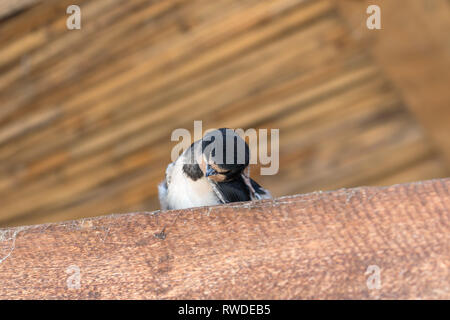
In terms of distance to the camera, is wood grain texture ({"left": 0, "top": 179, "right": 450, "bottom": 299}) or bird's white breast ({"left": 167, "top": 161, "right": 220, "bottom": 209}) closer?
wood grain texture ({"left": 0, "top": 179, "right": 450, "bottom": 299})

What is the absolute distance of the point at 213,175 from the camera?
1295 millimetres

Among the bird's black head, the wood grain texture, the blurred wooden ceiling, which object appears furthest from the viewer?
the blurred wooden ceiling

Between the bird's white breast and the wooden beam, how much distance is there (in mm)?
536

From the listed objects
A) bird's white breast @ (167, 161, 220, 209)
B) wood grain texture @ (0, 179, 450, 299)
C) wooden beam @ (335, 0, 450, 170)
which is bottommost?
wood grain texture @ (0, 179, 450, 299)

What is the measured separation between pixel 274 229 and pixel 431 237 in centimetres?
17

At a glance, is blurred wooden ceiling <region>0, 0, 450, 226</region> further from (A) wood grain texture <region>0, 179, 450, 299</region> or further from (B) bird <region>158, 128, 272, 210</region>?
(A) wood grain texture <region>0, 179, 450, 299</region>

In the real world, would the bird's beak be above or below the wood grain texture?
above

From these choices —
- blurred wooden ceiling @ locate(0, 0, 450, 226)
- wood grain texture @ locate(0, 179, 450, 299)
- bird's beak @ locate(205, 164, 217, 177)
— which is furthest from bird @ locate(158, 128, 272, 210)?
wood grain texture @ locate(0, 179, 450, 299)

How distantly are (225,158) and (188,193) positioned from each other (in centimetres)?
16

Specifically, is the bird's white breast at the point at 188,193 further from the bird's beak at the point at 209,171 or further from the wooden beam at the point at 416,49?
the wooden beam at the point at 416,49

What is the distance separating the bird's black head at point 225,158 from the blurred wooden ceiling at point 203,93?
40cm

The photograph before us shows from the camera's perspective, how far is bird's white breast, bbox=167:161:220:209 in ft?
4.45

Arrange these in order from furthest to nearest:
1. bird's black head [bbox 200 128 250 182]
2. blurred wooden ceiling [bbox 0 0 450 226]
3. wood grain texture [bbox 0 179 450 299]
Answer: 1. blurred wooden ceiling [bbox 0 0 450 226]
2. bird's black head [bbox 200 128 250 182]
3. wood grain texture [bbox 0 179 450 299]

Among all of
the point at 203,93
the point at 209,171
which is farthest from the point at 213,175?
the point at 203,93
